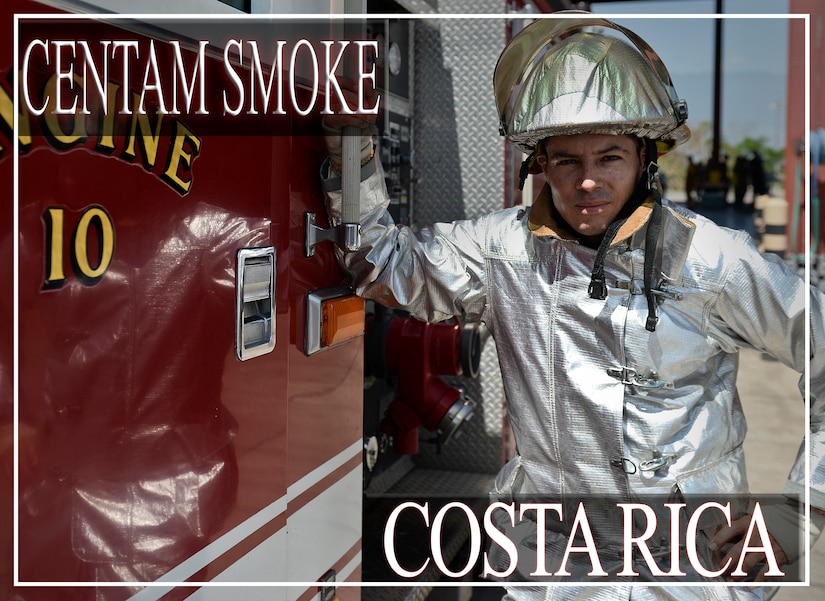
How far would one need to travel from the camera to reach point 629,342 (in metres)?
2.03

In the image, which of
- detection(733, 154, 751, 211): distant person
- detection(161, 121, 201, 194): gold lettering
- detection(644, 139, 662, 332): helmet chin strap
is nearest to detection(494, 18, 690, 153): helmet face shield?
detection(644, 139, 662, 332): helmet chin strap

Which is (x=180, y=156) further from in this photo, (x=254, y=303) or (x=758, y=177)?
(x=758, y=177)

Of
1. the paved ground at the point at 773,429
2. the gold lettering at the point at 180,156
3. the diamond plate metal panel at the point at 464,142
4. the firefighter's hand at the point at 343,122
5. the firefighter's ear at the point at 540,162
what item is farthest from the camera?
the paved ground at the point at 773,429

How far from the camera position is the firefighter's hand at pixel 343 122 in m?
1.86

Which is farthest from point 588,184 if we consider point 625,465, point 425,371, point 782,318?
point 425,371

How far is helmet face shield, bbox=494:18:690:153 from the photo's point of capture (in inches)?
76.0

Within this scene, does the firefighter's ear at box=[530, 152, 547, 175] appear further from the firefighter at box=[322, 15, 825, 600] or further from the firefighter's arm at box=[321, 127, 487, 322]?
the firefighter's arm at box=[321, 127, 487, 322]

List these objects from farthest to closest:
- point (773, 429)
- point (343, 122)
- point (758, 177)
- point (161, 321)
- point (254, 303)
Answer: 1. point (758, 177)
2. point (773, 429)
3. point (343, 122)
4. point (254, 303)
5. point (161, 321)

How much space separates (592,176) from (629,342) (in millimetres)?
401

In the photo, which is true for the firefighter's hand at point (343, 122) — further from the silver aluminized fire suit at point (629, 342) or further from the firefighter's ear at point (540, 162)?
the firefighter's ear at point (540, 162)

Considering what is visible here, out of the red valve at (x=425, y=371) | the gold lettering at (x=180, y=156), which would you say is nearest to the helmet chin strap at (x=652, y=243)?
the gold lettering at (x=180, y=156)

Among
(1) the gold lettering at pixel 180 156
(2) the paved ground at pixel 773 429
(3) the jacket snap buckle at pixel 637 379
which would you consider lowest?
(2) the paved ground at pixel 773 429

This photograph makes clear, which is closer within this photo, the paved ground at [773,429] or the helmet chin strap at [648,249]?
the helmet chin strap at [648,249]

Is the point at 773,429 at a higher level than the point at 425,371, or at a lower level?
lower
